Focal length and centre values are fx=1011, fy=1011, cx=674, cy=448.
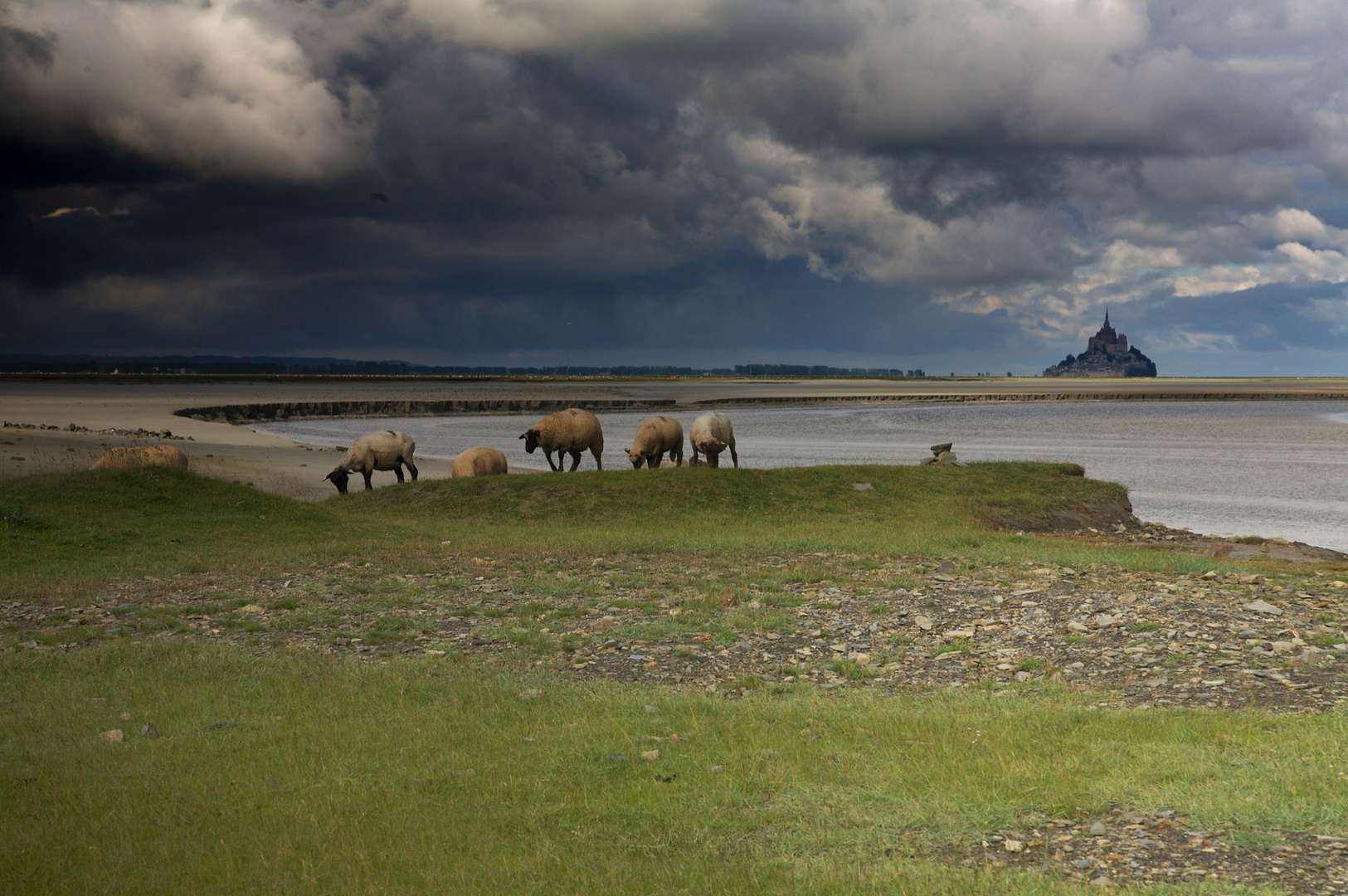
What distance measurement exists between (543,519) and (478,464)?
10.4m

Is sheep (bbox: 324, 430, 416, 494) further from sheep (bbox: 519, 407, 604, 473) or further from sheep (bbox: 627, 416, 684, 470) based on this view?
sheep (bbox: 627, 416, 684, 470)

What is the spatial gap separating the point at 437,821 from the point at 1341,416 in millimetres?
143862

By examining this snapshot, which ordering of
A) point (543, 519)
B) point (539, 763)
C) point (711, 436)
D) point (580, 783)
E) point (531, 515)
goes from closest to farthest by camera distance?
point (580, 783)
point (539, 763)
point (543, 519)
point (531, 515)
point (711, 436)

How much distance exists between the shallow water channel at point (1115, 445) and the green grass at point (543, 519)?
28.2 ft

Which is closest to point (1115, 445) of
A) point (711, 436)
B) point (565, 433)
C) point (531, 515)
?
point (711, 436)

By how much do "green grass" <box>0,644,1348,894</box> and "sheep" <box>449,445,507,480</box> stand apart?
86.6 feet

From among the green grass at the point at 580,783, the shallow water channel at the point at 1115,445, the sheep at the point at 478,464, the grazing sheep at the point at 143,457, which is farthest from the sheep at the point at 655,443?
the green grass at the point at 580,783

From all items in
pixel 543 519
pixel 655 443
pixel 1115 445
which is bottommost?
pixel 1115 445

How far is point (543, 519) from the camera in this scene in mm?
28594

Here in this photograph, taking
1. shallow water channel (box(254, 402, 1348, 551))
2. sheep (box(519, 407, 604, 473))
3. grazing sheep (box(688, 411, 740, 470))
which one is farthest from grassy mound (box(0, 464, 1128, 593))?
sheep (box(519, 407, 604, 473))

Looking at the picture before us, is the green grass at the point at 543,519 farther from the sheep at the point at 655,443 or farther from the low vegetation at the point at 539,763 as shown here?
the sheep at the point at 655,443

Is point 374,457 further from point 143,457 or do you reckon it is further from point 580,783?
point 580,783

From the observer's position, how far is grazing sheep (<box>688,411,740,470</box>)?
137 feet

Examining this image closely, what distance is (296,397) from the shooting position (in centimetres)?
14825
